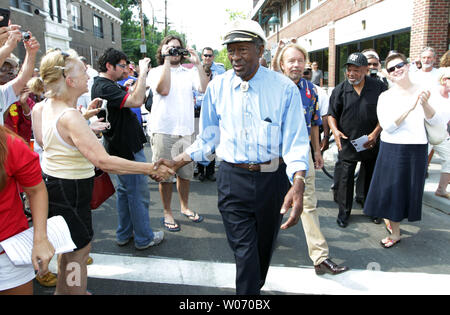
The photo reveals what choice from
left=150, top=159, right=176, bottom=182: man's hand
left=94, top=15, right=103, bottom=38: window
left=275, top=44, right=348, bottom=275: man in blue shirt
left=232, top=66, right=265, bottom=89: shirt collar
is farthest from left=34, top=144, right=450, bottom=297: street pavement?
left=94, top=15, right=103, bottom=38: window

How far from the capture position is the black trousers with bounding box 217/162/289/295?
8.04 feet

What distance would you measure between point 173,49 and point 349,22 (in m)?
14.2

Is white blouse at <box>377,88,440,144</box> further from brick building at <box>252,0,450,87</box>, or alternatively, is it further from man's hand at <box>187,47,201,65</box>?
man's hand at <box>187,47,201,65</box>

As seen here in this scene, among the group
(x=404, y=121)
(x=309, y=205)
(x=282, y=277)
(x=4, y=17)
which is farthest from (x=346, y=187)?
(x=4, y=17)

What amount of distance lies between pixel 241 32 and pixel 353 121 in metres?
2.74

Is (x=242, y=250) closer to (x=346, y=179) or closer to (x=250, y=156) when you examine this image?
(x=250, y=156)

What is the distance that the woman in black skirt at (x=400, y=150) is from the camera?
3.87 m

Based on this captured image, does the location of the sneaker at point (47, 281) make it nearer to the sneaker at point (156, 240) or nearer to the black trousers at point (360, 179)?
the sneaker at point (156, 240)

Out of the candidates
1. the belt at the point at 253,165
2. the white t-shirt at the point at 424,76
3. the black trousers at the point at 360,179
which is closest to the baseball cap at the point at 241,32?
the belt at the point at 253,165

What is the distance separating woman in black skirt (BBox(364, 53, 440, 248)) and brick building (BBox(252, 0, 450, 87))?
46.9 inches

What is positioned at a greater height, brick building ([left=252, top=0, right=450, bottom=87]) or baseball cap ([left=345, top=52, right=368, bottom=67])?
brick building ([left=252, top=0, right=450, bottom=87])

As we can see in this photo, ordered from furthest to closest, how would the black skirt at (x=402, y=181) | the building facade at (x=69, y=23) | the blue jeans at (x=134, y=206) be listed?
the building facade at (x=69, y=23), the black skirt at (x=402, y=181), the blue jeans at (x=134, y=206)
